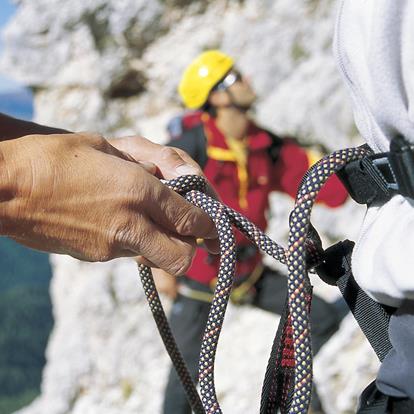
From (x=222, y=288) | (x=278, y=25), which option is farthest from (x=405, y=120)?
(x=278, y=25)

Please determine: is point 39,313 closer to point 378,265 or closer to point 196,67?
point 196,67

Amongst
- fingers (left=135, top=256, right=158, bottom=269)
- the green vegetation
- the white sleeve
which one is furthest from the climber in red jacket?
the green vegetation

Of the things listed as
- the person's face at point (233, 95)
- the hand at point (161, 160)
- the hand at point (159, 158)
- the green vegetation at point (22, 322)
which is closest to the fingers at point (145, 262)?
the hand at point (161, 160)

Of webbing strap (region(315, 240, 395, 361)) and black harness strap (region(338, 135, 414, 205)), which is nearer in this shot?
black harness strap (region(338, 135, 414, 205))

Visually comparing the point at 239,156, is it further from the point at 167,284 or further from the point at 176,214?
the point at 176,214

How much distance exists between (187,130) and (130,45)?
292cm

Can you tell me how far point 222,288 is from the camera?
97 centimetres

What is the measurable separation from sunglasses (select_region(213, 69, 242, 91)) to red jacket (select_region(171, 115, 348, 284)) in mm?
Answer: 159

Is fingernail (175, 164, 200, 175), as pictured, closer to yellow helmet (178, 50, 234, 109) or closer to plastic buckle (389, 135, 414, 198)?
plastic buckle (389, 135, 414, 198)

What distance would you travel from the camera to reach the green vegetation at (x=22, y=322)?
5.77m

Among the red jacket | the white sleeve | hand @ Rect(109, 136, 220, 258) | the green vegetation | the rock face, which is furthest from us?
the green vegetation

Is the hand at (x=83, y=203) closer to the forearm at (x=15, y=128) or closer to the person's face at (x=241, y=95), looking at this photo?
the forearm at (x=15, y=128)

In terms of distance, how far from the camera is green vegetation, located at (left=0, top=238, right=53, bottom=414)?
5773mm

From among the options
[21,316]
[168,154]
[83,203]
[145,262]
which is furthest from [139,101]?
[83,203]
